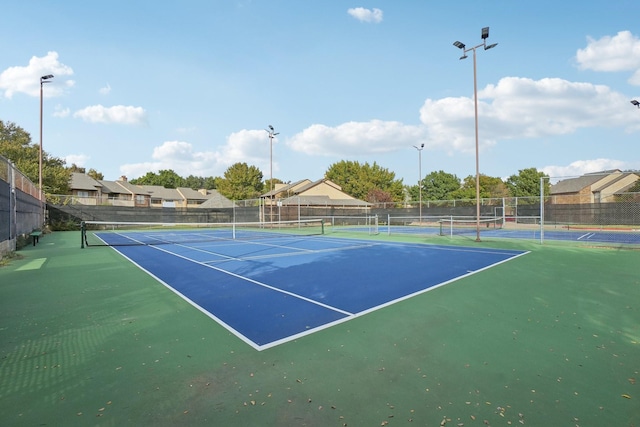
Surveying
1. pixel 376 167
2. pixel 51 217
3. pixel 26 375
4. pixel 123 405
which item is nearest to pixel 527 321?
pixel 123 405

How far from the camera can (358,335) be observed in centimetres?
415

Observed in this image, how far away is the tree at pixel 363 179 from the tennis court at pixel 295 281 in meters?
49.5

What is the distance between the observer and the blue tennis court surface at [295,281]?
4.73m

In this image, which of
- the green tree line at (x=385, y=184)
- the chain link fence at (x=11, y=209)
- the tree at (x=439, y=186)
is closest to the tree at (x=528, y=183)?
the green tree line at (x=385, y=184)

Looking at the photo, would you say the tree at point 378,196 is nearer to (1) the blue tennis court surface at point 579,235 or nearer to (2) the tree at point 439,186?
(2) the tree at point 439,186

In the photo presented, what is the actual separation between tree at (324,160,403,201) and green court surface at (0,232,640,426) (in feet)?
184

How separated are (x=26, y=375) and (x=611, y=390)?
5.25 metres

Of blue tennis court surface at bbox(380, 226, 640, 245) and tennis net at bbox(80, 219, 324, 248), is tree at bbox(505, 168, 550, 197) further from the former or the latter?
tennis net at bbox(80, 219, 324, 248)

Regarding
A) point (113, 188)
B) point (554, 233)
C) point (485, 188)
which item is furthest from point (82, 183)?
point (485, 188)

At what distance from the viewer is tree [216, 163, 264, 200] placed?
59.0 metres

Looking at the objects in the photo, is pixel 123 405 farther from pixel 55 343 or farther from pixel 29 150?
pixel 29 150

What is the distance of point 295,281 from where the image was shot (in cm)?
730

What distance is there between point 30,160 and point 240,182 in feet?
99.0

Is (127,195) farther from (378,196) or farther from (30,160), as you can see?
(378,196)
